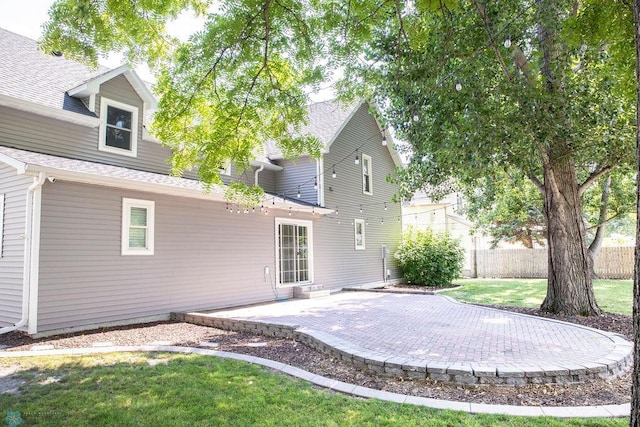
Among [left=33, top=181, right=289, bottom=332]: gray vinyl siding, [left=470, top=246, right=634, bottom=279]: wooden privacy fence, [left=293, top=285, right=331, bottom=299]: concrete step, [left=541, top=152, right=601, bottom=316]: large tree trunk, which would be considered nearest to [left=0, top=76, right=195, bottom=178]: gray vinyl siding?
[left=33, top=181, right=289, bottom=332]: gray vinyl siding

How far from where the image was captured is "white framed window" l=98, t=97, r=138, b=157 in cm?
952

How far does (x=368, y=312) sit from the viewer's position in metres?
9.23

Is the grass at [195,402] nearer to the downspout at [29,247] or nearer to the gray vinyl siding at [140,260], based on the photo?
the downspout at [29,247]

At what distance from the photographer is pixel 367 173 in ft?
54.1

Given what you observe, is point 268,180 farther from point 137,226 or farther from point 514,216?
point 514,216

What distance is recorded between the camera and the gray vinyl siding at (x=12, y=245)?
750cm

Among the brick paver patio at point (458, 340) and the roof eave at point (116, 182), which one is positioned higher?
the roof eave at point (116, 182)

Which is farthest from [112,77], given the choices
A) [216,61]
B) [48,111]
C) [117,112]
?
[216,61]

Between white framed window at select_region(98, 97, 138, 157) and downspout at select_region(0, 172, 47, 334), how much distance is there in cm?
243

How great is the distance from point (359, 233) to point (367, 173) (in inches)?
97.9

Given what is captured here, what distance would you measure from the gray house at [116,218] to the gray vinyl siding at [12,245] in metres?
0.04

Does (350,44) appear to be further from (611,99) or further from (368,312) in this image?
(368,312)

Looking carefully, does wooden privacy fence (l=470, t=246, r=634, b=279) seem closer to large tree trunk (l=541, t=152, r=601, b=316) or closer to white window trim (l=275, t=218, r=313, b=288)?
large tree trunk (l=541, t=152, r=601, b=316)

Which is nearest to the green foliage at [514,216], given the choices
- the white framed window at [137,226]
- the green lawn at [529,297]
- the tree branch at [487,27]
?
the green lawn at [529,297]
